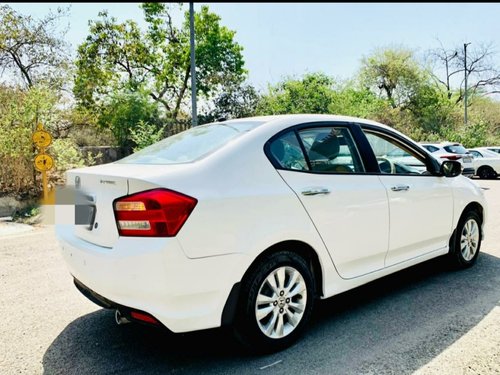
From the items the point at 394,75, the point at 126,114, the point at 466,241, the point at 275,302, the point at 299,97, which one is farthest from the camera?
the point at 394,75

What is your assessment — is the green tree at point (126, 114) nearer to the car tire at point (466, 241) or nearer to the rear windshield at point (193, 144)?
the rear windshield at point (193, 144)

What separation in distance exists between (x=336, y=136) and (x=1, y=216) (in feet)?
26.6

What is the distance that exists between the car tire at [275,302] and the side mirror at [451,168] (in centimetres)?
211

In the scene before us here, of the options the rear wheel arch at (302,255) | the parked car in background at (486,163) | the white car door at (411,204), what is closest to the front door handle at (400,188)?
the white car door at (411,204)

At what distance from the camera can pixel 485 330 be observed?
10.0ft

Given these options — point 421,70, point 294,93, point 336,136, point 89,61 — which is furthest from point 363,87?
point 336,136

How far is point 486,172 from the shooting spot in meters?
17.2

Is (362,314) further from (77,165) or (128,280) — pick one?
(77,165)

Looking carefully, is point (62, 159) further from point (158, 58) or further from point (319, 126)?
point (158, 58)

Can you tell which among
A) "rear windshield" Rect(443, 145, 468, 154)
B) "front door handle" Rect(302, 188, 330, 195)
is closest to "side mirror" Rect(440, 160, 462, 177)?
"front door handle" Rect(302, 188, 330, 195)

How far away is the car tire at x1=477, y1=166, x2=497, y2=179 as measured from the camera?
55.8 ft

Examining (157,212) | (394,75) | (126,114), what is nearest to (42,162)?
(157,212)

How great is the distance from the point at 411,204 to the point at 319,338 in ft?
4.90

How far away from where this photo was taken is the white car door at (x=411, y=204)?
3510 mm
